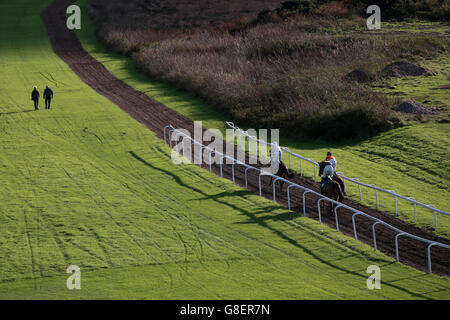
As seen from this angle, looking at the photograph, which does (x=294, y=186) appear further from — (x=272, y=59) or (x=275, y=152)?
(x=272, y=59)

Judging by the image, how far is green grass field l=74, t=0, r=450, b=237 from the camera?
23516mm

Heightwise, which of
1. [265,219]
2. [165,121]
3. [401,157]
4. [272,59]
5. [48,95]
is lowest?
[265,219]

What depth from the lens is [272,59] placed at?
143 ft

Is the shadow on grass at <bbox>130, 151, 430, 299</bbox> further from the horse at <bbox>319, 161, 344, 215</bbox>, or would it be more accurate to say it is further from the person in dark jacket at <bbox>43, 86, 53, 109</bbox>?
the person in dark jacket at <bbox>43, 86, 53, 109</bbox>

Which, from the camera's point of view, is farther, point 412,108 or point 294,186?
point 412,108

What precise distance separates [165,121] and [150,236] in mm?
16628

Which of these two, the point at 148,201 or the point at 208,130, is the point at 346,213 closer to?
the point at 148,201

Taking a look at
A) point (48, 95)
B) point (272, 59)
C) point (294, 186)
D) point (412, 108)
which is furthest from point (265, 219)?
point (272, 59)

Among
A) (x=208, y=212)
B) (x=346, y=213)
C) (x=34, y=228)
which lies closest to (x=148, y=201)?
(x=208, y=212)

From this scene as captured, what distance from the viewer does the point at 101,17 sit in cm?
6338

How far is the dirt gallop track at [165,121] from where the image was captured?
18.8 metres

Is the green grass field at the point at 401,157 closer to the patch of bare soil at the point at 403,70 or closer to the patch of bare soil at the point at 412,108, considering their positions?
the patch of bare soil at the point at 403,70

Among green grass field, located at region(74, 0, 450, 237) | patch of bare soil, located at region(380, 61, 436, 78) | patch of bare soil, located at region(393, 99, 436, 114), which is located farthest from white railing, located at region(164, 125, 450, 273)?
patch of bare soil, located at region(380, 61, 436, 78)

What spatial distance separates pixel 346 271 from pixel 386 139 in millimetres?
14687
